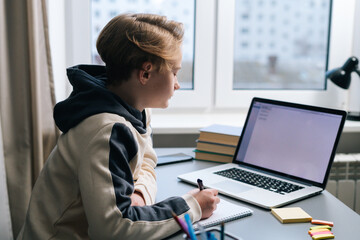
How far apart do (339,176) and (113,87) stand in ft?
3.93

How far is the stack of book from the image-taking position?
4.65 ft

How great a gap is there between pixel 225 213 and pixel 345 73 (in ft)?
3.77

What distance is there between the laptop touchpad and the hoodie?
22 cm

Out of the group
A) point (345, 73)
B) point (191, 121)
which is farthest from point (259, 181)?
point (345, 73)

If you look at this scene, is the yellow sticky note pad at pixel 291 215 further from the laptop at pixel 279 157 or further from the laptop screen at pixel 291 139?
the laptop screen at pixel 291 139

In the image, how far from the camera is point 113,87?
3.44 feet

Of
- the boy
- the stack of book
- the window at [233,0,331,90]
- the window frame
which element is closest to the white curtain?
the boy

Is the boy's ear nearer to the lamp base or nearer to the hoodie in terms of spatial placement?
the hoodie

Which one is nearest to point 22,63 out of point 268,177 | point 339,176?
point 268,177

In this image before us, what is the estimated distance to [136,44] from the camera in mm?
958

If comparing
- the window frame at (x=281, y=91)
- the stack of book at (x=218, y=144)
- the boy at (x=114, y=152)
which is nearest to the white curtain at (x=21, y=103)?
the boy at (x=114, y=152)

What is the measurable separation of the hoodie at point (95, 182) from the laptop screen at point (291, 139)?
43cm

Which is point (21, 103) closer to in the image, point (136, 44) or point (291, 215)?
point (136, 44)

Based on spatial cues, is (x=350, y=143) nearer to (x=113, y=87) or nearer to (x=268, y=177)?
(x=268, y=177)
